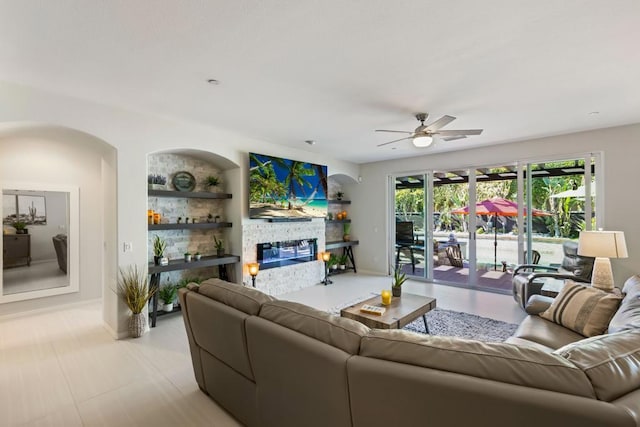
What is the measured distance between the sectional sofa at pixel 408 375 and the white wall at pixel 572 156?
11.7ft

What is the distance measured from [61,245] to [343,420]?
17.7 feet

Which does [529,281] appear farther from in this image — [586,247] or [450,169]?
[450,169]

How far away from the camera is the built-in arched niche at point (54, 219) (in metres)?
4.09

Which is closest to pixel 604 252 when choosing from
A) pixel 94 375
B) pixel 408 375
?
pixel 408 375

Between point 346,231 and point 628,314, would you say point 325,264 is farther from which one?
point 628,314

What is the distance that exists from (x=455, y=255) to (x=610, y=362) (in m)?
5.66

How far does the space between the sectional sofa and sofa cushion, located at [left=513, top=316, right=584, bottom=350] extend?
449mm

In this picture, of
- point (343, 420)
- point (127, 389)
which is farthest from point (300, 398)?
point (127, 389)

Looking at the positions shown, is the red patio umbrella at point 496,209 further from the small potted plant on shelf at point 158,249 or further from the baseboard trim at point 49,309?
the baseboard trim at point 49,309

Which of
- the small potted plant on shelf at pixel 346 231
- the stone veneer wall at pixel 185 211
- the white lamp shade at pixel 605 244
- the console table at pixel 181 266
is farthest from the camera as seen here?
the small potted plant on shelf at pixel 346 231

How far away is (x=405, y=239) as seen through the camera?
275 inches

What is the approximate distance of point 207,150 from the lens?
176 inches

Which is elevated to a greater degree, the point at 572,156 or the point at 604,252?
the point at 572,156

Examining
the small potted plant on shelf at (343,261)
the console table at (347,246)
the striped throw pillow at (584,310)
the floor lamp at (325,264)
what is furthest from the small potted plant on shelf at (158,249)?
the striped throw pillow at (584,310)
